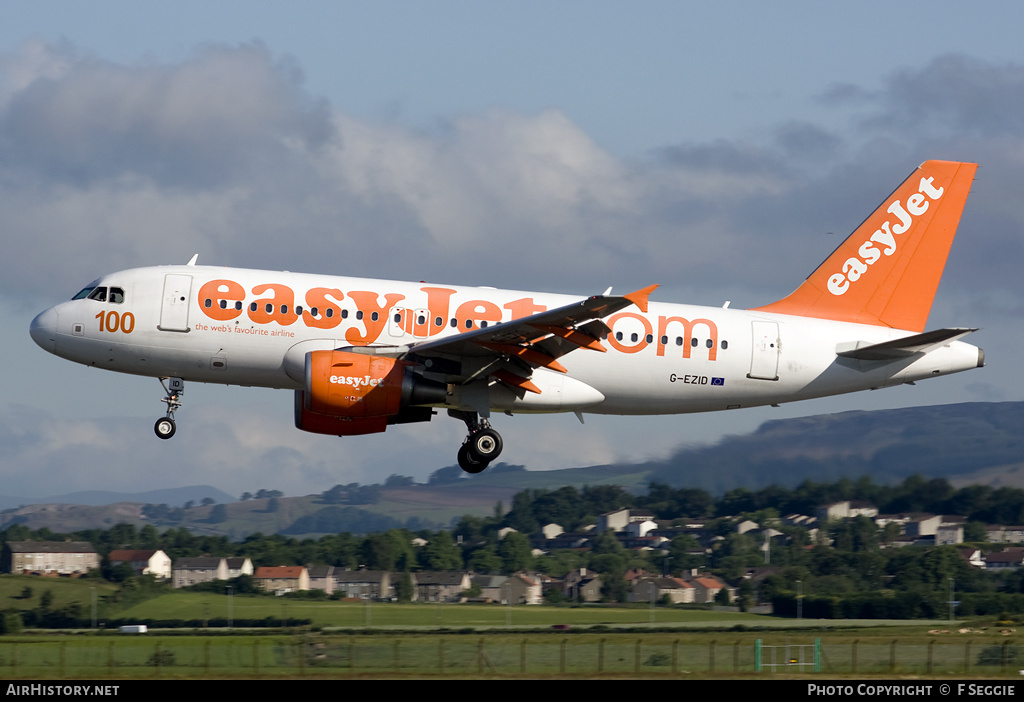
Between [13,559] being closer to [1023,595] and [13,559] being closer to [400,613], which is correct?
[400,613]

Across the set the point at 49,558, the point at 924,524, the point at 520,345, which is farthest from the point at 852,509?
the point at 49,558

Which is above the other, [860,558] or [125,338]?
[125,338]

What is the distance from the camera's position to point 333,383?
2828cm

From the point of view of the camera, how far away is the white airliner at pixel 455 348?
94.7 ft

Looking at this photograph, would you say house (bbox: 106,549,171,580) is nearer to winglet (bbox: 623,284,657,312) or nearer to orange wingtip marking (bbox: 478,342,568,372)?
orange wingtip marking (bbox: 478,342,568,372)

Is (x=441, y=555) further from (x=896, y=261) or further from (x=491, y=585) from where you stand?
(x=896, y=261)

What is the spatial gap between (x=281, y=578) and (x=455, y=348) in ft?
64.9

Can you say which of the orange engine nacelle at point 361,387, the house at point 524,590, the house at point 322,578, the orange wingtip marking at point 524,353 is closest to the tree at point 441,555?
the house at point 524,590

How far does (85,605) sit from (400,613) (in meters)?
10.6

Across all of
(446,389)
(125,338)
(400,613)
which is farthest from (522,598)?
(125,338)

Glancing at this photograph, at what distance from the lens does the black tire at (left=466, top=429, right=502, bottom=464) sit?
31.0 m

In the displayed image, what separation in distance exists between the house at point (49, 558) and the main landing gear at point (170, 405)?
14.8 metres

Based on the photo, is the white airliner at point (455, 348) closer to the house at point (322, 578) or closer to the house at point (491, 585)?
the house at point (491, 585)
